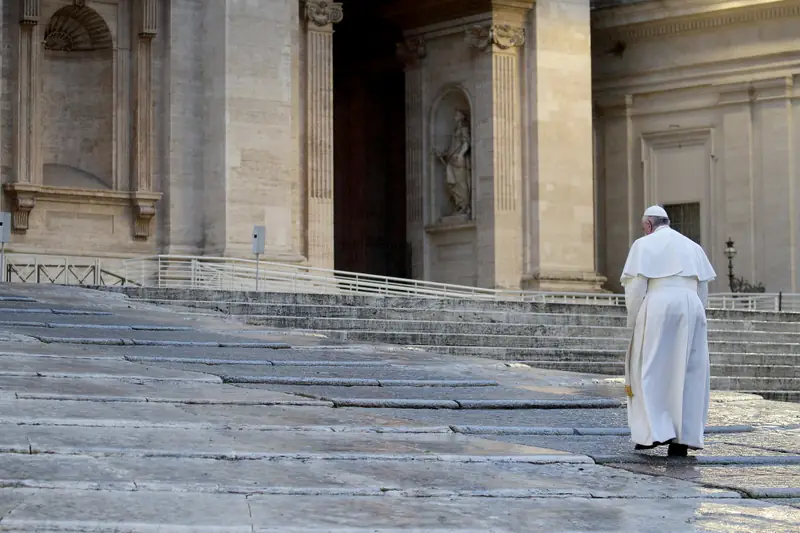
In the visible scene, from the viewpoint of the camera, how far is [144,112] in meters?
30.5

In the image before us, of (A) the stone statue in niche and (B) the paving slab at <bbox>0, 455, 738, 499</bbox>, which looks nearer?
(B) the paving slab at <bbox>0, 455, 738, 499</bbox>

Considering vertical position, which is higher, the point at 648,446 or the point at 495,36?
the point at 495,36

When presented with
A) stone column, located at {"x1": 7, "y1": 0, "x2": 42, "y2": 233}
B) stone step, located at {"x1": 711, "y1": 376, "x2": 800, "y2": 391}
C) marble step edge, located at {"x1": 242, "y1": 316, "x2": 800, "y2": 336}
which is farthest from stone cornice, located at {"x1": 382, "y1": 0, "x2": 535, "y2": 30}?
stone step, located at {"x1": 711, "y1": 376, "x2": 800, "y2": 391}

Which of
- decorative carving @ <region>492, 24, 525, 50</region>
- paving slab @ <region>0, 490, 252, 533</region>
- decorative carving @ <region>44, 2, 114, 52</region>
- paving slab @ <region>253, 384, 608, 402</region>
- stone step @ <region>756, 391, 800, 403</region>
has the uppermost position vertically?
decorative carving @ <region>492, 24, 525, 50</region>

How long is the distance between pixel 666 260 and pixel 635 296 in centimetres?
33

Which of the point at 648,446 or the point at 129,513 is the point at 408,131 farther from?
the point at 129,513

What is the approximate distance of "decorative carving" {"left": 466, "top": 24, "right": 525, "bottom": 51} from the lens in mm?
34031

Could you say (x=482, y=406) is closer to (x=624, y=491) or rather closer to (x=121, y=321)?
(x=624, y=491)

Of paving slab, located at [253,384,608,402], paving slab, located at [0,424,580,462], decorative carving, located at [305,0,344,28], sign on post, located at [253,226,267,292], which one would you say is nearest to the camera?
paving slab, located at [0,424,580,462]

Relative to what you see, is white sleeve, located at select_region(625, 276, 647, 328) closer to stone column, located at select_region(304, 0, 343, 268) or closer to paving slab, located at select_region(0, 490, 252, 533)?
paving slab, located at select_region(0, 490, 252, 533)

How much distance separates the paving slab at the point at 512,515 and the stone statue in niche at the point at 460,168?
1071 inches

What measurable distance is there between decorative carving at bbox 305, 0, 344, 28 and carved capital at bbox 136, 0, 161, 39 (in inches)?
131

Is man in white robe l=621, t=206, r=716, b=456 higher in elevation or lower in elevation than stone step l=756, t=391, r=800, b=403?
higher

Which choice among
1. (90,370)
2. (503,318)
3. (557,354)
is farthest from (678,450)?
(503,318)
